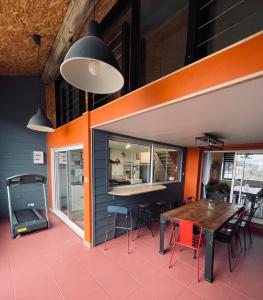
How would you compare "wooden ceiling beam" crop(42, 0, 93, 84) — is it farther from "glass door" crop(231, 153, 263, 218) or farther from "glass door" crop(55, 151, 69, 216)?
"glass door" crop(231, 153, 263, 218)

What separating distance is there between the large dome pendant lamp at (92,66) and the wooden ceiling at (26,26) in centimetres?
206

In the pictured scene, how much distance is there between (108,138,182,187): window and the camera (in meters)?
3.55

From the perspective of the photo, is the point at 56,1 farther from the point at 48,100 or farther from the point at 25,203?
the point at 25,203

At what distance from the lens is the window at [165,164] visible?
4.61 meters

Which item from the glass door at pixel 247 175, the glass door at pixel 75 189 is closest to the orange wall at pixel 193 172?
the glass door at pixel 247 175

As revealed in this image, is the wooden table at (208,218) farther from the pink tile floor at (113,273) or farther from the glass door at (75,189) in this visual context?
the glass door at (75,189)

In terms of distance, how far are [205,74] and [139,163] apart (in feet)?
10.3

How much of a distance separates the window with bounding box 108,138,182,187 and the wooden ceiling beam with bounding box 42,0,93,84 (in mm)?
2112

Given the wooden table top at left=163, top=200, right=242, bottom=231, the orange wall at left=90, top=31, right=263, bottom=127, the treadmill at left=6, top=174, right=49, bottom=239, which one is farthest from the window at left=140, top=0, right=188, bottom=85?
the treadmill at left=6, top=174, right=49, bottom=239

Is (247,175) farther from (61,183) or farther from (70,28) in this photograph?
(70,28)

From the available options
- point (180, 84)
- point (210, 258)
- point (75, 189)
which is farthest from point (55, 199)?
point (180, 84)

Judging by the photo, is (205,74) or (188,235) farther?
(188,235)

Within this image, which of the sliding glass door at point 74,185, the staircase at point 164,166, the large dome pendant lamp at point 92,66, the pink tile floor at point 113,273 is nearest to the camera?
the large dome pendant lamp at point 92,66

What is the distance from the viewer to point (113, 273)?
2.35m
